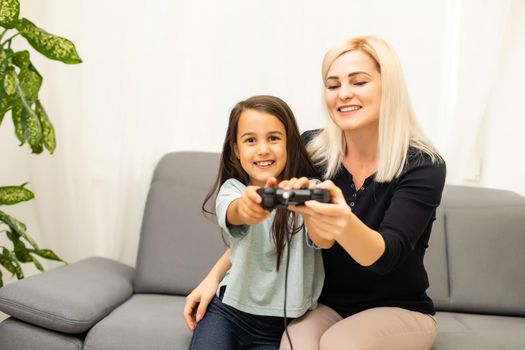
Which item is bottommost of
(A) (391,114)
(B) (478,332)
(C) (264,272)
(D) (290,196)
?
(B) (478,332)

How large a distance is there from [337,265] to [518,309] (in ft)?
2.84

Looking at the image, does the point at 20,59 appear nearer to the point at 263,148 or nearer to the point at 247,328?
the point at 263,148

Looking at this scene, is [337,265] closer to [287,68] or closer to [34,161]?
[287,68]

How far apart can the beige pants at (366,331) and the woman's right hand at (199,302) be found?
222mm

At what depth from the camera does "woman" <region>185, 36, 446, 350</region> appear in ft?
4.19

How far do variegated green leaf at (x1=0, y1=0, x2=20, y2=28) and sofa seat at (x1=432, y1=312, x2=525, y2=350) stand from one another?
157 cm

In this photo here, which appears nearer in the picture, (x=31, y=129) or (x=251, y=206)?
(x=251, y=206)

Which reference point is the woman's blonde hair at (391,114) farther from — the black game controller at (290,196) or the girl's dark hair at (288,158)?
the black game controller at (290,196)

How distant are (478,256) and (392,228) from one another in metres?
0.88

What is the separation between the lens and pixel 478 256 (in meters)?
1.96

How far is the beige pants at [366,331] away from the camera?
1249mm

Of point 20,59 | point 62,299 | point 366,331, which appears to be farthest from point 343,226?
point 20,59

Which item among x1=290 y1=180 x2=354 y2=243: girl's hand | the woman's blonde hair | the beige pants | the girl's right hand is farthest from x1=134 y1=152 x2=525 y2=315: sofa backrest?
x1=290 y1=180 x2=354 y2=243: girl's hand

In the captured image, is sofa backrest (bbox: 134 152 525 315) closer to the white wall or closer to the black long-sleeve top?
the white wall
